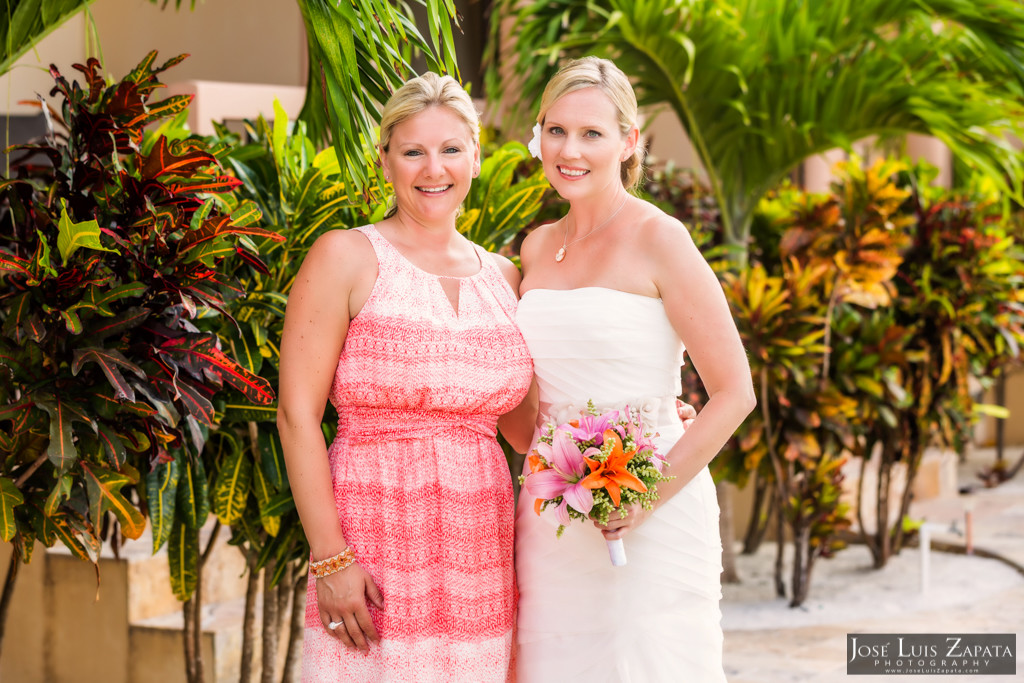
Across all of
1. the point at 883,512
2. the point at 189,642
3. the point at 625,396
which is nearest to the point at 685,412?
the point at 625,396

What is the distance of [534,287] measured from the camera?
9.36 feet

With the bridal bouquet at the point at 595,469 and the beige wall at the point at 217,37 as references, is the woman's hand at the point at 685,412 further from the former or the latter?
the beige wall at the point at 217,37

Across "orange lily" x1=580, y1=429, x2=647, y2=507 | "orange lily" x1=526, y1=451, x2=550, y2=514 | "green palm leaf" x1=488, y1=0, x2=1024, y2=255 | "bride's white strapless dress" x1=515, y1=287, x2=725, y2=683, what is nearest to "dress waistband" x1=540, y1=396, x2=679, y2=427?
"bride's white strapless dress" x1=515, y1=287, x2=725, y2=683

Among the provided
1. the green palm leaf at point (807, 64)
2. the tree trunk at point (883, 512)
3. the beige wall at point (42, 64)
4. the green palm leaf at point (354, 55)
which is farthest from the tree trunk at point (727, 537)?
the beige wall at point (42, 64)

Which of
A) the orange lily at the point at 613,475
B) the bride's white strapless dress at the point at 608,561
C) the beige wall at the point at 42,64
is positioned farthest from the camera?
the beige wall at the point at 42,64

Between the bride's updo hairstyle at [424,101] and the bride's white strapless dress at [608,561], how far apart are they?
53 centimetres

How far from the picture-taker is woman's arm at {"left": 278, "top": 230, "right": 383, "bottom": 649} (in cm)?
246

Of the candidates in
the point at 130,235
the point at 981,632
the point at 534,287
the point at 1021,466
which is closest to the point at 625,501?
the point at 534,287

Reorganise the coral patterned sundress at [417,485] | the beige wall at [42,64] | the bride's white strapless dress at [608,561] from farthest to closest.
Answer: the beige wall at [42,64] → the bride's white strapless dress at [608,561] → the coral patterned sundress at [417,485]

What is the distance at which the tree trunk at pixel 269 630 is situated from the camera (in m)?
3.72

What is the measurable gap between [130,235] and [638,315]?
1.28 metres

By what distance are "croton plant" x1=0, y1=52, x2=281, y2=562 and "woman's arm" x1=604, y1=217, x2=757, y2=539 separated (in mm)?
1093

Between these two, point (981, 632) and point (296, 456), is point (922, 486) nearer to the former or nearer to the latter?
point (981, 632)

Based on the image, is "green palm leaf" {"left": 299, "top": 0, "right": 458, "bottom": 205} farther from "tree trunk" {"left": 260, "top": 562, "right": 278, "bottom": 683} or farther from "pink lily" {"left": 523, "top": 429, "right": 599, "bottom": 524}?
"tree trunk" {"left": 260, "top": 562, "right": 278, "bottom": 683}
